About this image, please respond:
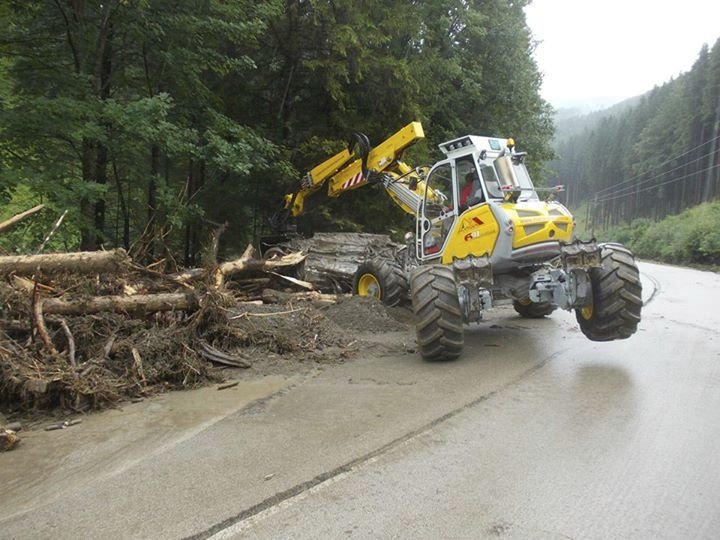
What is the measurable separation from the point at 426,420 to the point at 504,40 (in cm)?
2053

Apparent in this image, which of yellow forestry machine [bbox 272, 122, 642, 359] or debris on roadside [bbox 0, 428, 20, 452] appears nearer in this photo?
debris on roadside [bbox 0, 428, 20, 452]

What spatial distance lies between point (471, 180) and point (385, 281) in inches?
109

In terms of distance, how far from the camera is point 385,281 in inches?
412

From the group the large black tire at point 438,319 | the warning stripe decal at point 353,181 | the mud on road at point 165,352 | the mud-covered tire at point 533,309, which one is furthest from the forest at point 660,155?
the mud on road at point 165,352

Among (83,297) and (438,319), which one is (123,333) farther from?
(438,319)

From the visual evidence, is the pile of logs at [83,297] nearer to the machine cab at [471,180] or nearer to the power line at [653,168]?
the machine cab at [471,180]

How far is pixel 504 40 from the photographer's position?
71.5 feet

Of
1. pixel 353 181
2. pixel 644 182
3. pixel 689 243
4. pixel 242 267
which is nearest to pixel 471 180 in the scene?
pixel 353 181

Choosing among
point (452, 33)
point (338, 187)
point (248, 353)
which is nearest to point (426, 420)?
point (248, 353)

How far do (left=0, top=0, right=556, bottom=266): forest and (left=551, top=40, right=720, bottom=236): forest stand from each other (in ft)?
86.9

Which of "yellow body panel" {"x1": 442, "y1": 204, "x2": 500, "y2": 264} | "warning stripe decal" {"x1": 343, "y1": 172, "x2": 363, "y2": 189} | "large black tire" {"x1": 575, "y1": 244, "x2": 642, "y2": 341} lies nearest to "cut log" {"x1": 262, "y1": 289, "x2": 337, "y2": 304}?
"yellow body panel" {"x1": 442, "y1": 204, "x2": 500, "y2": 264}

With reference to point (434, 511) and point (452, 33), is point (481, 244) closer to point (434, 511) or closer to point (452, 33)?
point (434, 511)

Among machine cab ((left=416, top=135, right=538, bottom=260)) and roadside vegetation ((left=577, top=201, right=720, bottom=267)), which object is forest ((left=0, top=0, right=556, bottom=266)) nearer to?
machine cab ((left=416, top=135, right=538, bottom=260))

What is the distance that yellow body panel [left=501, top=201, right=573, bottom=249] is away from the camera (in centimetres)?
757
